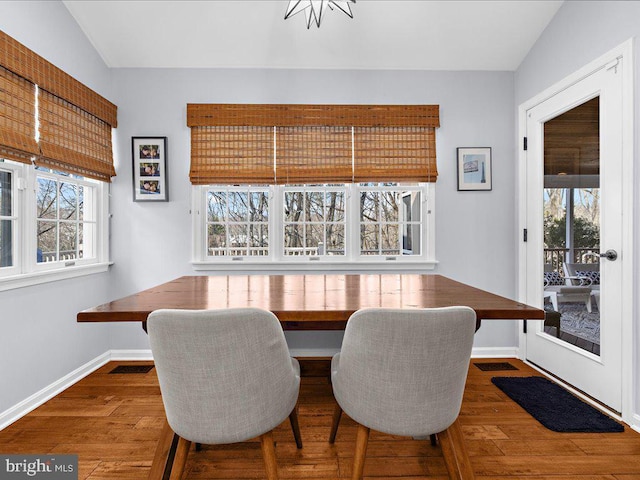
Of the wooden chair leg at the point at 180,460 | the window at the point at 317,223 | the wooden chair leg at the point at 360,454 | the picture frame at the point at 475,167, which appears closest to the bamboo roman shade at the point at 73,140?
the window at the point at 317,223

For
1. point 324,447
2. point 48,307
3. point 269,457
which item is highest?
point 48,307

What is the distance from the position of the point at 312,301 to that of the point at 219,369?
1.78 ft

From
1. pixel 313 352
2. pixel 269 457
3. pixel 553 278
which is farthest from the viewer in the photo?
pixel 313 352

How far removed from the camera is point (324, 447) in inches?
70.0

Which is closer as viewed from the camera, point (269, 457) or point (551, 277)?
point (269, 457)

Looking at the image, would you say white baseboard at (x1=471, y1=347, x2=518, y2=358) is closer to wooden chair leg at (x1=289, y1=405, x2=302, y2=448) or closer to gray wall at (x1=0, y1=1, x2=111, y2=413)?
wooden chair leg at (x1=289, y1=405, x2=302, y2=448)

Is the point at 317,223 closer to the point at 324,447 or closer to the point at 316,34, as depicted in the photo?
the point at 316,34

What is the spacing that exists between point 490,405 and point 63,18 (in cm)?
399

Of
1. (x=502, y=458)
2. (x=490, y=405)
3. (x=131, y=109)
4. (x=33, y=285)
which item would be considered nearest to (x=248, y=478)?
(x=502, y=458)

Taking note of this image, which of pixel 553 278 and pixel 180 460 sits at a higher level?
pixel 553 278

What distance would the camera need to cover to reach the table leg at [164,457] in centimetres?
138

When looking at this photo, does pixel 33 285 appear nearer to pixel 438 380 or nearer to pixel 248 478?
pixel 248 478

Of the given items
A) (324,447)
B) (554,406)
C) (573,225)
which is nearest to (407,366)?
(324,447)

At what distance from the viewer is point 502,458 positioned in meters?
1.70
